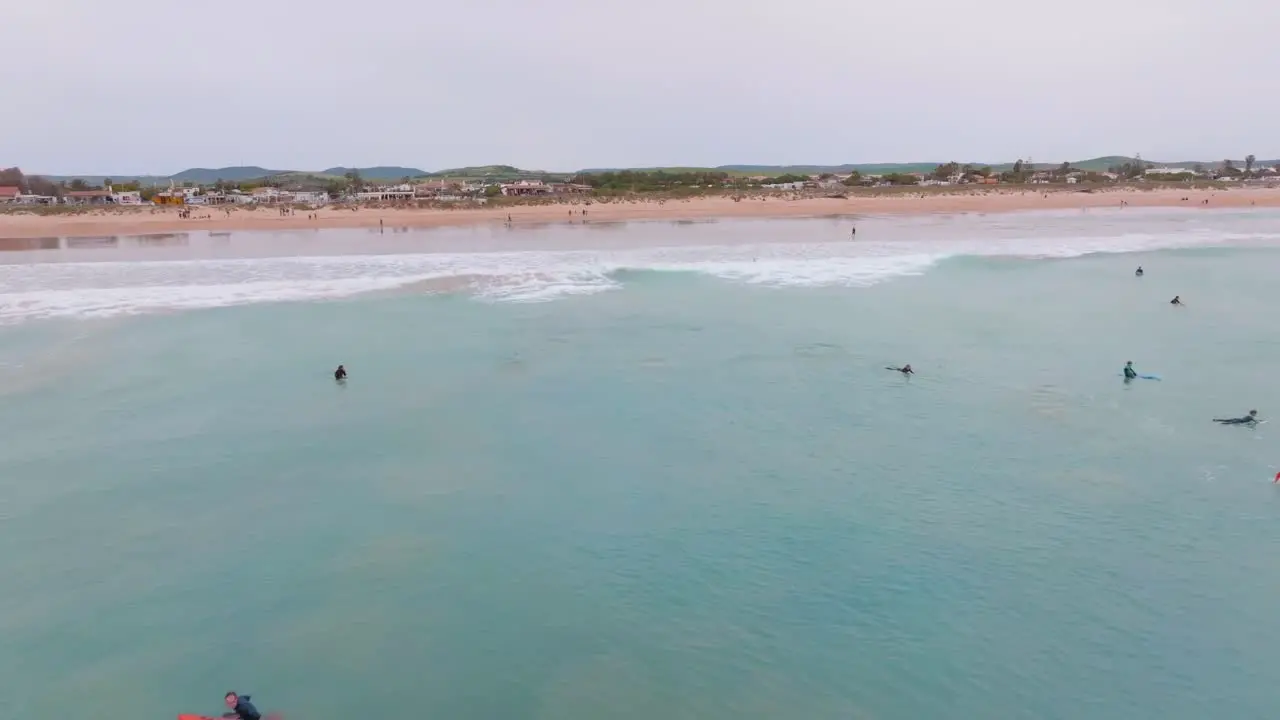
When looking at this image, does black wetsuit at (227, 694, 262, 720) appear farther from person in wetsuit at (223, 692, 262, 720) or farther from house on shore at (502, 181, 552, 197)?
house on shore at (502, 181, 552, 197)

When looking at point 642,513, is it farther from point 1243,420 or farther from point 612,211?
point 612,211

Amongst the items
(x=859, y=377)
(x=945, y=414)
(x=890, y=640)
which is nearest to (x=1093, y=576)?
(x=890, y=640)

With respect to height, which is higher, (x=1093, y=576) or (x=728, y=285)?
(x=728, y=285)

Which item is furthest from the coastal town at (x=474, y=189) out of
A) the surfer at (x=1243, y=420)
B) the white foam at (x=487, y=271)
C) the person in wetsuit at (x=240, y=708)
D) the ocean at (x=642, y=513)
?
the person in wetsuit at (x=240, y=708)

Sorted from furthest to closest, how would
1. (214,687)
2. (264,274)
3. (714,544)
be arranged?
(264,274), (714,544), (214,687)

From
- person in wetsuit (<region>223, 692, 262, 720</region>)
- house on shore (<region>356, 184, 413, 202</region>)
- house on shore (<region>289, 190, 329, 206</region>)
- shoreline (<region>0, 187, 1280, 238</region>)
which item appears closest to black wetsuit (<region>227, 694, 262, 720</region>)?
person in wetsuit (<region>223, 692, 262, 720</region>)

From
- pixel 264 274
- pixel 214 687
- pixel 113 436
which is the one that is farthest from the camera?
pixel 264 274

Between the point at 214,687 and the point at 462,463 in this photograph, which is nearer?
the point at 214,687

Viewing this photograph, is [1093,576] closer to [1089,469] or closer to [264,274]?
[1089,469]
